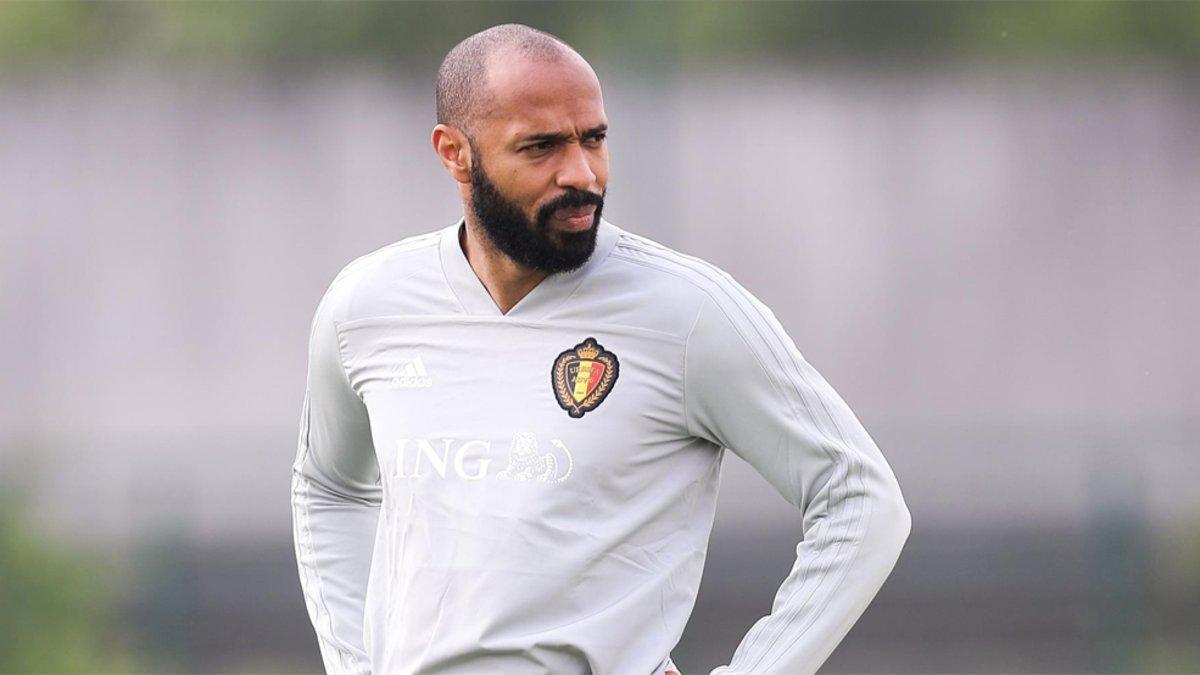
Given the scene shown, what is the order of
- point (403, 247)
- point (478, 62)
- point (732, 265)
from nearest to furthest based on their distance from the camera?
point (478, 62) → point (403, 247) → point (732, 265)

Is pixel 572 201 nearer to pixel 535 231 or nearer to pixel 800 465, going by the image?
pixel 535 231

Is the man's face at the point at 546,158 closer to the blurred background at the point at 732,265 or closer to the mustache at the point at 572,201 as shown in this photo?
the mustache at the point at 572,201

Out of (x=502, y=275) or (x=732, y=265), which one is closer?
(x=502, y=275)

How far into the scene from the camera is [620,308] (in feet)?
7.84

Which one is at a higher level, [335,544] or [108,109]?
[108,109]

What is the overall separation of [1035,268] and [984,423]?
631mm

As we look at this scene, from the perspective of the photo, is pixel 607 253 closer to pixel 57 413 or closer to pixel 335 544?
pixel 335 544

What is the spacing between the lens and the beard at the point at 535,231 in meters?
2.35

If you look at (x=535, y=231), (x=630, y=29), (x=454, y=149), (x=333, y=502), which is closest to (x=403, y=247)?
(x=454, y=149)

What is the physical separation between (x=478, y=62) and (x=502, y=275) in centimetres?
30

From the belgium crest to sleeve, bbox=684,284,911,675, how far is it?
4.2 inches

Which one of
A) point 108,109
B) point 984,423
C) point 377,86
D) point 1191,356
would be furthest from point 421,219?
point 1191,356

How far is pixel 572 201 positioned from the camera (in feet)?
7.69

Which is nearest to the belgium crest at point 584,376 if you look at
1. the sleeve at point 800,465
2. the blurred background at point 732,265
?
the sleeve at point 800,465
